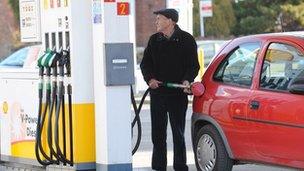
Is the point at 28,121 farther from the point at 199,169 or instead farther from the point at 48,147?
the point at 199,169

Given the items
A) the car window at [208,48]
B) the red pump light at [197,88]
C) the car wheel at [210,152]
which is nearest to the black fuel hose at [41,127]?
the red pump light at [197,88]

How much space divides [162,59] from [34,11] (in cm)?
152

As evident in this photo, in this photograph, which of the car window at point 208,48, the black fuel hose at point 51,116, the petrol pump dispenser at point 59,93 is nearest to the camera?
the petrol pump dispenser at point 59,93

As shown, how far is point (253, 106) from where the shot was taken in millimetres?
8977

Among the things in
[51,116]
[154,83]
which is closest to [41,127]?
[51,116]

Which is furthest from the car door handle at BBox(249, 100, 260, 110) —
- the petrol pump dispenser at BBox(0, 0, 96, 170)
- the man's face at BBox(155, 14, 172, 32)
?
the petrol pump dispenser at BBox(0, 0, 96, 170)

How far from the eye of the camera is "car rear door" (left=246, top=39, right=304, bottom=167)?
847 cm

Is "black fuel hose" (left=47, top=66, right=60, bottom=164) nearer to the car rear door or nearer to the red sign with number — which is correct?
the red sign with number

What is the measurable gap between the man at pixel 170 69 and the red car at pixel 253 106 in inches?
10.0

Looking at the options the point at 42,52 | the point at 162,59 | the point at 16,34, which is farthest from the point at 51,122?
the point at 16,34

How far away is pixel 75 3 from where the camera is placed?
8.46 metres

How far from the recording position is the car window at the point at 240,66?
936cm

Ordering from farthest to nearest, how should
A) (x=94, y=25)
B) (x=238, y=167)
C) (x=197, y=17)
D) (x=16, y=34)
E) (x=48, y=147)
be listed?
(x=197, y=17) → (x=16, y=34) → (x=238, y=167) → (x=48, y=147) → (x=94, y=25)

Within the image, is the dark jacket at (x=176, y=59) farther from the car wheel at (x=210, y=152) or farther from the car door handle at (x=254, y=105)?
the car door handle at (x=254, y=105)
